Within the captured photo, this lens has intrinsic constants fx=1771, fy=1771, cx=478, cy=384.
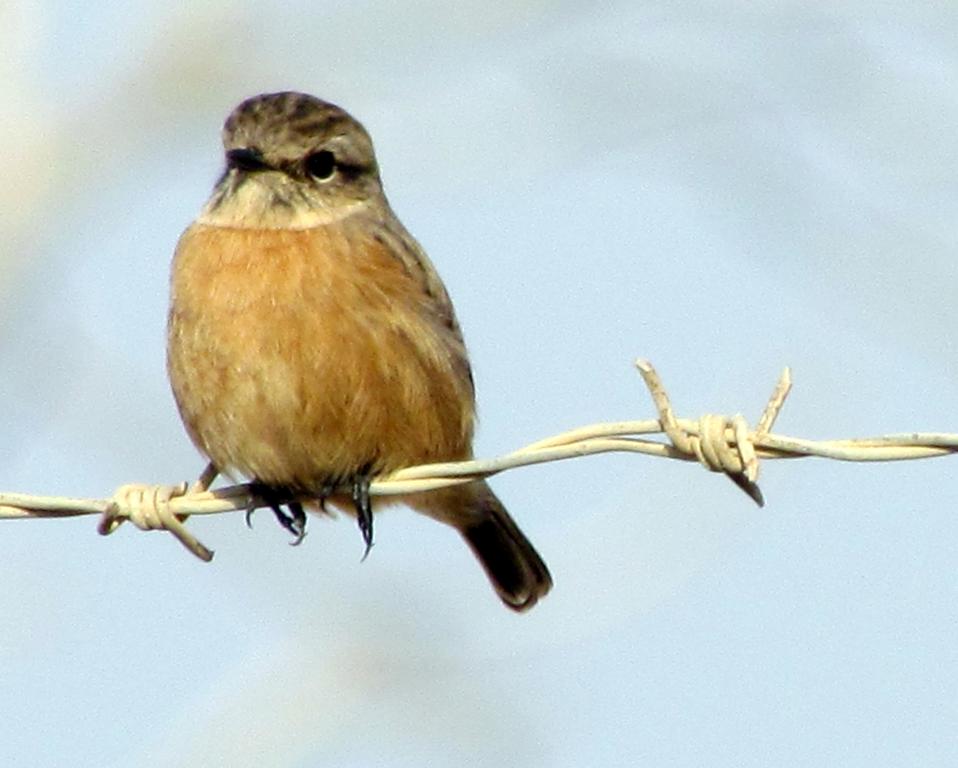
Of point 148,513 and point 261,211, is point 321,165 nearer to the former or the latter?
point 261,211

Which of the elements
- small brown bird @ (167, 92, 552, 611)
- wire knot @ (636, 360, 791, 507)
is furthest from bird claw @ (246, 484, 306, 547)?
wire knot @ (636, 360, 791, 507)

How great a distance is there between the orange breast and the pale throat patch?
6 cm

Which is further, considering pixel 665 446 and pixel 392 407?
pixel 392 407

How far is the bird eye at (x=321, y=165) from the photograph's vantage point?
6754 mm

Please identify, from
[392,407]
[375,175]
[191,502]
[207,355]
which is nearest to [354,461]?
[392,407]

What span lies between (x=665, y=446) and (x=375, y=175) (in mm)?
3167

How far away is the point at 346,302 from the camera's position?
20.1 feet

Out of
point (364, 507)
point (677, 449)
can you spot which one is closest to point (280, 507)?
point (364, 507)

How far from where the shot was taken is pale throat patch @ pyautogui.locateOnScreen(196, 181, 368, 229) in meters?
6.43

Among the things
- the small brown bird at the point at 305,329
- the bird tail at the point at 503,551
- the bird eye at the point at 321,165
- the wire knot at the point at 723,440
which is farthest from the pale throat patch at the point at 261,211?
the wire knot at the point at 723,440

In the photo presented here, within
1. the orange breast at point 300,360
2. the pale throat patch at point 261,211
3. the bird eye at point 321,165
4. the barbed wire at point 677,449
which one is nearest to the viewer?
the barbed wire at point 677,449

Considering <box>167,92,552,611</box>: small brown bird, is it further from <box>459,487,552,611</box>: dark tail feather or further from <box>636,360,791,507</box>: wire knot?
<box>636,360,791,507</box>: wire knot

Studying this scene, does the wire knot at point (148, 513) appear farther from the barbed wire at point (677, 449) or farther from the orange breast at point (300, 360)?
the orange breast at point (300, 360)

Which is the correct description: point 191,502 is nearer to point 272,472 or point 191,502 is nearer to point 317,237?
point 272,472
